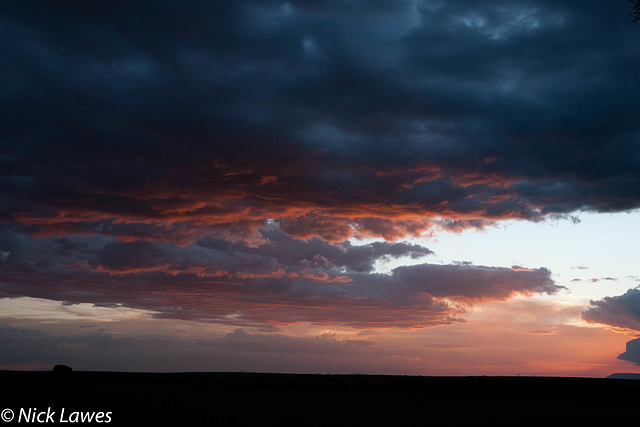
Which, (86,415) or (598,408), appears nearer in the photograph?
(86,415)

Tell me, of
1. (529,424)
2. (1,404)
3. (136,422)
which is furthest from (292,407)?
(1,404)

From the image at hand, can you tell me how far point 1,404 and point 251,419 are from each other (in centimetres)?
2632

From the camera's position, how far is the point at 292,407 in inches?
2360

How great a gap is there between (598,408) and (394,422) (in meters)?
29.7

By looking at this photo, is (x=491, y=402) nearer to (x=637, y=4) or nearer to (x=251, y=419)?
(x=251, y=419)

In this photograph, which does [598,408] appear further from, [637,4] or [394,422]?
[637,4]

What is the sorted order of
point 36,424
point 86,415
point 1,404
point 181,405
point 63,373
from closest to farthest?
1. point 36,424
2. point 86,415
3. point 1,404
4. point 181,405
5. point 63,373

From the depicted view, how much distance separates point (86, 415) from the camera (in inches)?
1826

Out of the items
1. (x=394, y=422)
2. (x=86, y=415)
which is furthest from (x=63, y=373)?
(x=394, y=422)

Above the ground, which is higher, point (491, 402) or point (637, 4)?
point (637, 4)

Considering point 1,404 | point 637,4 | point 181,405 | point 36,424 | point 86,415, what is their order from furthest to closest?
point 181,405
point 1,404
point 86,415
point 36,424
point 637,4

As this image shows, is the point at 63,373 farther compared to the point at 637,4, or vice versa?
the point at 63,373

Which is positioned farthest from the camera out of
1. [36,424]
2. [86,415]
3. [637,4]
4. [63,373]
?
[63,373]

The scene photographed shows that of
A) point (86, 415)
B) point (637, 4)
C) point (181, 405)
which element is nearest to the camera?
point (637, 4)
